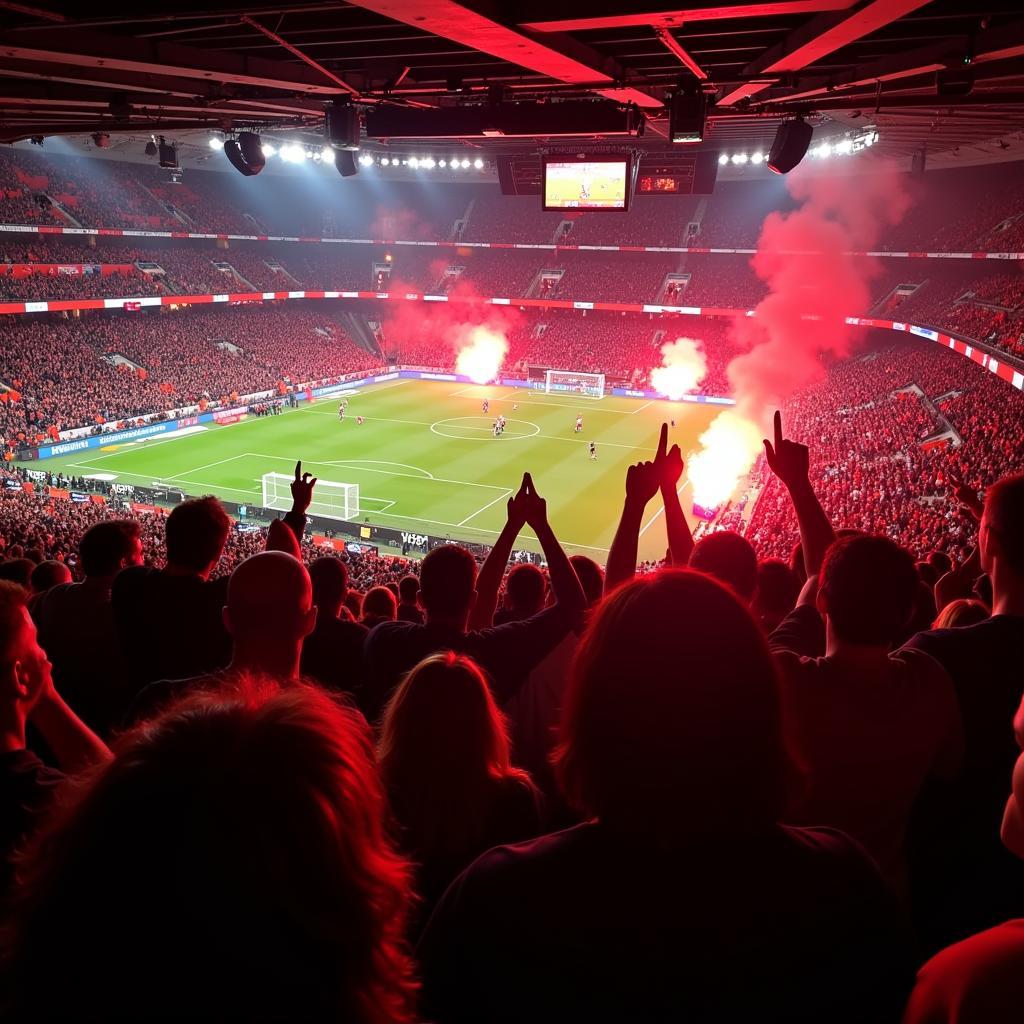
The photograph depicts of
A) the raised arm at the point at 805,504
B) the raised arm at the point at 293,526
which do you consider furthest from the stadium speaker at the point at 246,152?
the raised arm at the point at 805,504

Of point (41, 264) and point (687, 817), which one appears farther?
point (41, 264)

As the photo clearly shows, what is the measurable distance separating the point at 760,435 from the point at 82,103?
3114 centimetres

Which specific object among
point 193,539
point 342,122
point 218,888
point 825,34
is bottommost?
point 218,888

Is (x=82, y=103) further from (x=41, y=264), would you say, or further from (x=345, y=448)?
(x=41, y=264)

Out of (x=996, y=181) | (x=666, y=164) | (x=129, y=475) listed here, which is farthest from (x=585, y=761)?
(x=996, y=181)

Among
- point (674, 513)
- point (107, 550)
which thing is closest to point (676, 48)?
point (674, 513)

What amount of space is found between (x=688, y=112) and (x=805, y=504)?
7.10 metres

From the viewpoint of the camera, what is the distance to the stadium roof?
644 centimetres

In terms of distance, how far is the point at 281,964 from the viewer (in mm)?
1285

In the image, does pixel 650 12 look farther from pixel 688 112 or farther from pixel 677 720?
pixel 677 720

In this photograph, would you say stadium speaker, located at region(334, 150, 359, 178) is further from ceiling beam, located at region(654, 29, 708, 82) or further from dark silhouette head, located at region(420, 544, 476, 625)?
dark silhouette head, located at region(420, 544, 476, 625)

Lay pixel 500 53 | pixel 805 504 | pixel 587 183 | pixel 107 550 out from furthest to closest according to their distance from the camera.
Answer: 1. pixel 587 183
2. pixel 500 53
3. pixel 107 550
4. pixel 805 504

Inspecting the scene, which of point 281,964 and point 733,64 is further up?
point 733,64

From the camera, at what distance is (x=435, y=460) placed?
3750cm
